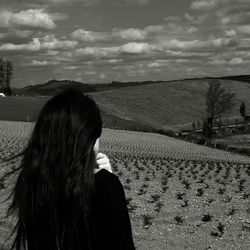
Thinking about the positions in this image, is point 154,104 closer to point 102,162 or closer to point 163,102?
point 163,102

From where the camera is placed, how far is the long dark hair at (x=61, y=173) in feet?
7.77

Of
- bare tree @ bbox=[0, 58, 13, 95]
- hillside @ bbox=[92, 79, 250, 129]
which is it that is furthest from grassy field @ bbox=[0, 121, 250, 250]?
bare tree @ bbox=[0, 58, 13, 95]

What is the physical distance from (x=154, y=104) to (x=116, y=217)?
360ft

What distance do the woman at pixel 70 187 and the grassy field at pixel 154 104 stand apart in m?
72.0

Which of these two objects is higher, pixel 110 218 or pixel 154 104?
pixel 110 218

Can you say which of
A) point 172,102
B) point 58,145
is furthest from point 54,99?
point 172,102

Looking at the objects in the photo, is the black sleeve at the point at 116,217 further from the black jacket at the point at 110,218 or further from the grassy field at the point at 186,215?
the grassy field at the point at 186,215

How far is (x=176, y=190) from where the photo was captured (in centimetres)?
1361

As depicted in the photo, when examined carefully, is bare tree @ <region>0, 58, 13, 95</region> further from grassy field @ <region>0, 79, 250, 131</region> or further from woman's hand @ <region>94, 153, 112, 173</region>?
woman's hand @ <region>94, 153, 112, 173</region>

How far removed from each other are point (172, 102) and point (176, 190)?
102 meters

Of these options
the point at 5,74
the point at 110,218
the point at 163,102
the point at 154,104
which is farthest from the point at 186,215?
the point at 5,74

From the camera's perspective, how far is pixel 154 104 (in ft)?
367

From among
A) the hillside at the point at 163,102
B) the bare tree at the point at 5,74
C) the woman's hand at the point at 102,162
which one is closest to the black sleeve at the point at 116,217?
the woman's hand at the point at 102,162

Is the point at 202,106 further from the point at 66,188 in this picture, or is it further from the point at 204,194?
the point at 66,188
